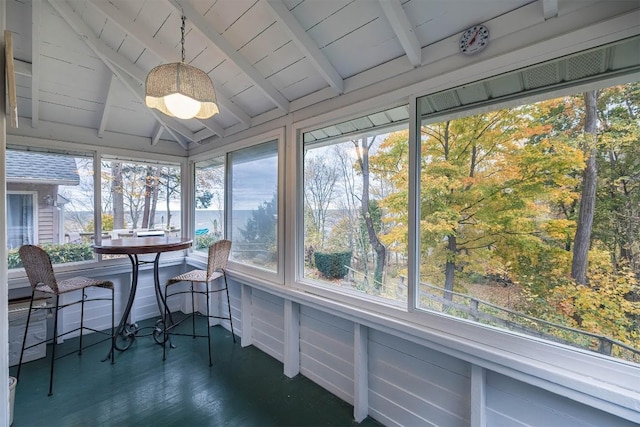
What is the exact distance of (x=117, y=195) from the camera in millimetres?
3338

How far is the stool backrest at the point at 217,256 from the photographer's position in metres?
2.57

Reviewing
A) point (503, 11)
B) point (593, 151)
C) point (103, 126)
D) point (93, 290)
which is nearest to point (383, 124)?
point (503, 11)

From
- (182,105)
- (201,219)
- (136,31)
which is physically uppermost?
(136,31)

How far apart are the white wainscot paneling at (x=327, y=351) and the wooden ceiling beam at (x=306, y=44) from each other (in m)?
1.74

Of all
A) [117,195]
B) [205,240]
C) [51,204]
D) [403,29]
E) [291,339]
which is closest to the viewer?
[403,29]

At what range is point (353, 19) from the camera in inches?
61.9

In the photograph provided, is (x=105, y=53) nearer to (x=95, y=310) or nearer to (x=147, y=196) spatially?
(x=147, y=196)

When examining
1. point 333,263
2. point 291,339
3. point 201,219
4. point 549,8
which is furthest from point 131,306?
point 549,8

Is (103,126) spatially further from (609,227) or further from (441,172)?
(609,227)

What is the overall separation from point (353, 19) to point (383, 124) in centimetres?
64

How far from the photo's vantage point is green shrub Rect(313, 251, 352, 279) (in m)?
2.15

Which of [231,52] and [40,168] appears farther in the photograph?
[40,168]

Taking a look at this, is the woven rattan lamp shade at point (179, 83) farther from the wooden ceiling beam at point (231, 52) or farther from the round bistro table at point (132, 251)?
the round bistro table at point (132, 251)

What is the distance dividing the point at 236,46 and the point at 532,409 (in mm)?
2751
